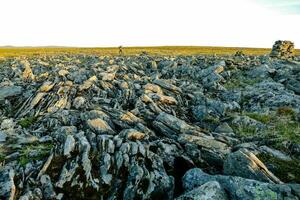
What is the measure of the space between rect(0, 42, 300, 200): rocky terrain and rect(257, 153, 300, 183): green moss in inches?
1.6

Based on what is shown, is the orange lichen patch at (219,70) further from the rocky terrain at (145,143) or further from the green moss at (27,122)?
the green moss at (27,122)

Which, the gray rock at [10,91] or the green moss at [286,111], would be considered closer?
the green moss at [286,111]

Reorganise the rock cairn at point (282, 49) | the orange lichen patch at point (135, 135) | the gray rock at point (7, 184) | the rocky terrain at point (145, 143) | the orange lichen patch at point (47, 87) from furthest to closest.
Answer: the rock cairn at point (282, 49) → the orange lichen patch at point (47, 87) → the orange lichen patch at point (135, 135) → the rocky terrain at point (145, 143) → the gray rock at point (7, 184)

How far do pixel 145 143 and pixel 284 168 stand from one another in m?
6.46

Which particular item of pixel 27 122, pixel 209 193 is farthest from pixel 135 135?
pixel 27 122

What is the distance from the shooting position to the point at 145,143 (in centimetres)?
1858

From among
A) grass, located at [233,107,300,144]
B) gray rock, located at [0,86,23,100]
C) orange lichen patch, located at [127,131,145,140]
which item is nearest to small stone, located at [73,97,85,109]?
gray rock, located at [0,86,23,100]

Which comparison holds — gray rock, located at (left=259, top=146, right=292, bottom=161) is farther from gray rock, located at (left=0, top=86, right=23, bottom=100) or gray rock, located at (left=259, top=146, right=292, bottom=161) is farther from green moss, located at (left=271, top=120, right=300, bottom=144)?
gray rock, located at (left=0, top=86, right=23, bottom=100)

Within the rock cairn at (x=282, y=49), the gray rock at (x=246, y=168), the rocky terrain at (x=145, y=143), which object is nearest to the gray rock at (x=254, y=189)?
the rocky terrain at (x=145, y=143)

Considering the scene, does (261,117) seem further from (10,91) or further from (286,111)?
(10,91)

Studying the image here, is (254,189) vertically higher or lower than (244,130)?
higher

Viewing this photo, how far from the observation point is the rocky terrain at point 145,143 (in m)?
15.3

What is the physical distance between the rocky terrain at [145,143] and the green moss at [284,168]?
0.04 metres

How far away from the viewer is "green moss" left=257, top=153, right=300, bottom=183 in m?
15.9
